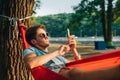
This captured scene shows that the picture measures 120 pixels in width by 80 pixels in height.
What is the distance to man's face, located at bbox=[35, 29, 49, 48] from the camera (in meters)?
4.12

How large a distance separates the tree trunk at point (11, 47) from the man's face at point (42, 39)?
1.91 m

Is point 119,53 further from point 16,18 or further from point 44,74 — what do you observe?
point 16,18

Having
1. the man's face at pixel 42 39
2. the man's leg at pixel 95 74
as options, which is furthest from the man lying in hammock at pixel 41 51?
the man's leg at pixel 95 74

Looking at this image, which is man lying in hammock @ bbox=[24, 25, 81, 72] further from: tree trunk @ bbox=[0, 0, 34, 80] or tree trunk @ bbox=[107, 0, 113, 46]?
Result: tree trunk @ bbox=[107, 0, 113, 46]

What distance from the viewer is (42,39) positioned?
4.14 metres

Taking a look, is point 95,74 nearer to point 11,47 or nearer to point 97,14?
point 11,47

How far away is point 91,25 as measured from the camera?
38875 millimetres

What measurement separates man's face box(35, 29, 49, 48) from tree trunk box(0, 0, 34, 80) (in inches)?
75.0

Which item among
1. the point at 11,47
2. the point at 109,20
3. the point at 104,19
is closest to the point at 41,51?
the point at 11,47

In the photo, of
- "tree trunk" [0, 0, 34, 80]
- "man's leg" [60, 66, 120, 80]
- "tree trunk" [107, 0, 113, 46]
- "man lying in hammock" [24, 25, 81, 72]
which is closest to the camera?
"man's leg" [60, 66, 120, 80]

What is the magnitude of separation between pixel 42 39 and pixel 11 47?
6.81ft

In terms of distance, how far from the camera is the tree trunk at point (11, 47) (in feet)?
20.0

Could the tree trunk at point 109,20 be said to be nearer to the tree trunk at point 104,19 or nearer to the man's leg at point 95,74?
the tree trunk at point 104,19

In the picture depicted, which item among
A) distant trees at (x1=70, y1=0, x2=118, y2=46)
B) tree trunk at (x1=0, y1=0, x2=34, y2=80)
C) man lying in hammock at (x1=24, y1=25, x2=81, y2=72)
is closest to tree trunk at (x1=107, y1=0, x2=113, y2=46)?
distant trees at (x1=70, y1=0, x2=118, y2=46)
